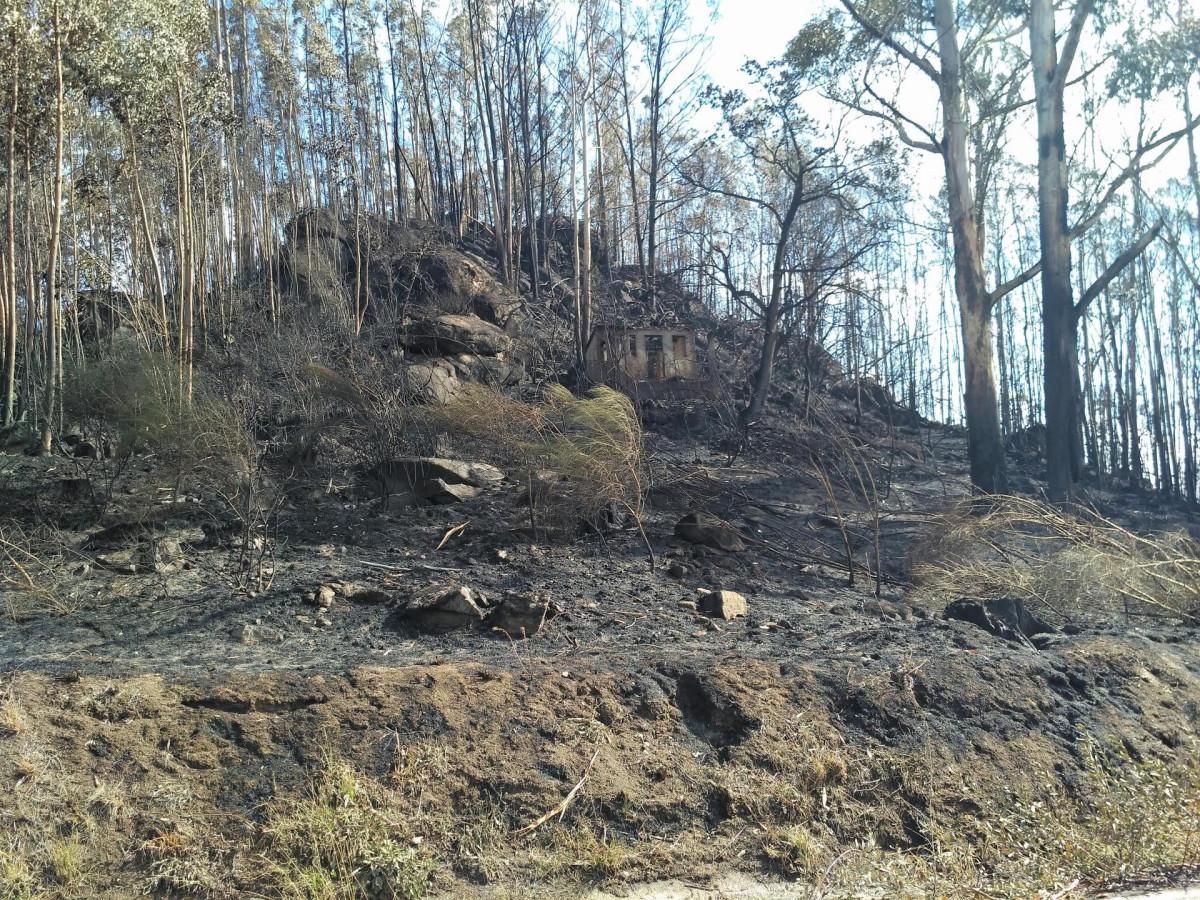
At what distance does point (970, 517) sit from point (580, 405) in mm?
4133

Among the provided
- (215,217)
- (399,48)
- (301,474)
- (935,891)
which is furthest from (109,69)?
(399,48)

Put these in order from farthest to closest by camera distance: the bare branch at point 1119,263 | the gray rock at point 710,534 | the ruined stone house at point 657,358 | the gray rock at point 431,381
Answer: the ruined stone house at point 657,358
the bare branch at point 1119,263
the gray rock at point 431,381
the gray rock at point 710,534

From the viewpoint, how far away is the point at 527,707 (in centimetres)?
550

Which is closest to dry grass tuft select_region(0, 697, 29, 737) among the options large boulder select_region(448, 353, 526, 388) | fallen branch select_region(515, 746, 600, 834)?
fallen branch select_region(515, 746, 600, 834)

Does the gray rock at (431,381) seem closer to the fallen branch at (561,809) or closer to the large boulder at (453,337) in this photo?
the large boulder at (453,337)

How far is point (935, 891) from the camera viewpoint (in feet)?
14.5

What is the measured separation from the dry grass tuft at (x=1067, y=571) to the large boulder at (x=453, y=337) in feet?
29.5

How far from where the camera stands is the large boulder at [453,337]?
15695 mm

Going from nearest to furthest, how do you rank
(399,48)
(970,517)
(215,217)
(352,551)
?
(352,551) < (970,517) < (215,217) < (399,48)

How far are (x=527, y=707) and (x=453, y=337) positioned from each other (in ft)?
37.0

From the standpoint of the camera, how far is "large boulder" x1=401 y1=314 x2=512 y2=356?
15695mm

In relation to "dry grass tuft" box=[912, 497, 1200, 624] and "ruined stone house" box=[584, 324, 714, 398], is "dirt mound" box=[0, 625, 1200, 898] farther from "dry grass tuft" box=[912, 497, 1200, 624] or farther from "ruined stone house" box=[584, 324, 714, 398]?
"ruined stone house" box=[584, 324, 714, 398]

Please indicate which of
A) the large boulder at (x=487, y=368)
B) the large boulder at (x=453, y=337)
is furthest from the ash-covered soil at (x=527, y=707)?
the large boulder at (x=453, y=337)

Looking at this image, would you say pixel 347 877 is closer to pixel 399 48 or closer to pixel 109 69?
pixel 109 69
